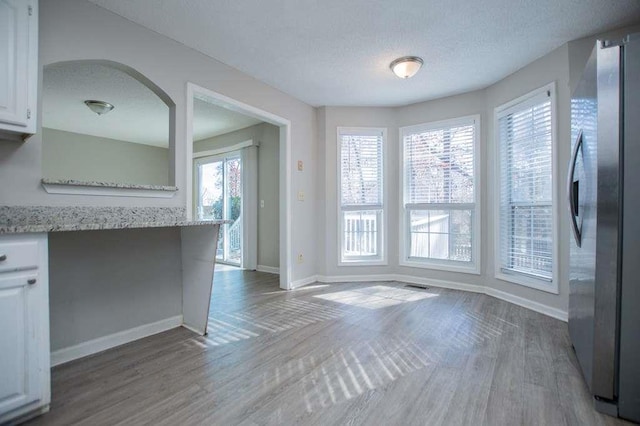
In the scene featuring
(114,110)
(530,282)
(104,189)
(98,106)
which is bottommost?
(530,282)

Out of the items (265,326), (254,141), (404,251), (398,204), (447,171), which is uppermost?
(254,141)

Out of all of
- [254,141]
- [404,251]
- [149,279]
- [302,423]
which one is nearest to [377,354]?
[302,423]

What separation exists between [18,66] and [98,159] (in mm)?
5235

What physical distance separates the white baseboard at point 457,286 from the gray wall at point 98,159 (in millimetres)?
3612

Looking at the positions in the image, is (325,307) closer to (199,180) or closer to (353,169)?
(353,169)

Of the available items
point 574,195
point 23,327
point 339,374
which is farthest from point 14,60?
point 574,195

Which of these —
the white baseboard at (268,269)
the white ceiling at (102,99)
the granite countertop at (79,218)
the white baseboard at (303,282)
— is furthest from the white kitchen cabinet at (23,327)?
the white baseboard at (268,269)

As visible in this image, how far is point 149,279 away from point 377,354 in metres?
1.90

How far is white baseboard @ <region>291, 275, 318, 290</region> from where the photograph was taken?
3.84 metres

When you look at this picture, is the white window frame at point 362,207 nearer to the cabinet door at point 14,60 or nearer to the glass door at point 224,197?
the glass door at point 224,197

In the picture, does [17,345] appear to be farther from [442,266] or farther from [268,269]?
[442,266]

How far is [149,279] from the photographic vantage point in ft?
7.93

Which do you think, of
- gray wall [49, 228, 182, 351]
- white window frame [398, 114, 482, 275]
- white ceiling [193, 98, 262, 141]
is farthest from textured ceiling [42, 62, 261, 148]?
white window frame [398, 114, 482, 275]

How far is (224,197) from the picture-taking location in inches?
232
